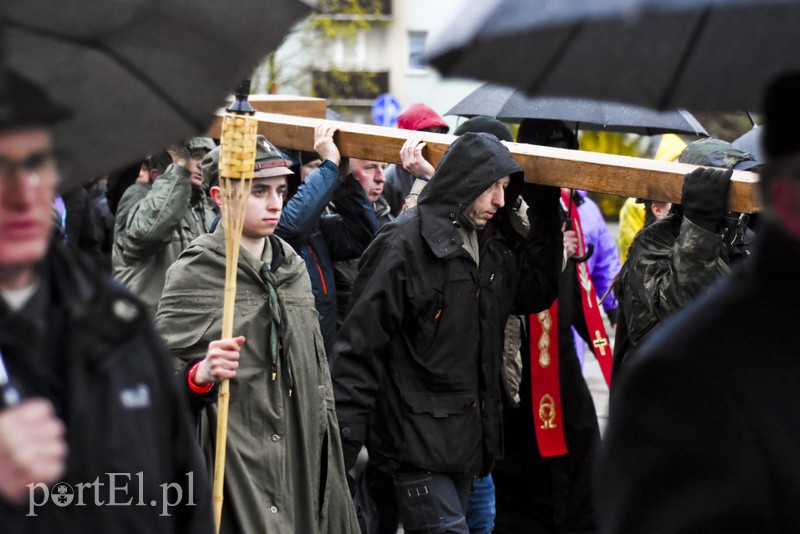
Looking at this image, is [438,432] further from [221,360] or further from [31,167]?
[31,167]

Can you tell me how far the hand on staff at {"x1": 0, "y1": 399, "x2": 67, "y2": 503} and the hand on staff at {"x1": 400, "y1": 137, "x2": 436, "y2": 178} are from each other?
4.24 meters

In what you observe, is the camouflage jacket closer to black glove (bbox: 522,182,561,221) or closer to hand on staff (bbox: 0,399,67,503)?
black glove (bbox: 522,182,561,221)

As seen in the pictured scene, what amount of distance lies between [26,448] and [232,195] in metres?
2.51

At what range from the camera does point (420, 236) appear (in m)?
6.15

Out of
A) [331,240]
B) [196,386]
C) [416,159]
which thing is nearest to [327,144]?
[416,159]

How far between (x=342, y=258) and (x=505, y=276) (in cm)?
149

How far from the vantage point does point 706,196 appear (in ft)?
17.9

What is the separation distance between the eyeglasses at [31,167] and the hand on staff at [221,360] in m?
2.29

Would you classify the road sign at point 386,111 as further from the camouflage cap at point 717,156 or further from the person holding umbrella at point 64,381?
the person holding umbrella at point 64,381

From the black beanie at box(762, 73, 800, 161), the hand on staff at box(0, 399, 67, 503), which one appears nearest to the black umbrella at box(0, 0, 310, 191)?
the hand on staff at box(0, 399, 67, 503)

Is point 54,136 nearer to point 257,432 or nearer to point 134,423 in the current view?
point 134,423

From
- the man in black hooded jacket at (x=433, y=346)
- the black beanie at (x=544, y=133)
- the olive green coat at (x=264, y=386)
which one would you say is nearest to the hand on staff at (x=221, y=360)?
the olive green coat at (x=264, y=386)

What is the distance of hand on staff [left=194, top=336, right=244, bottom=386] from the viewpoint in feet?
15.6

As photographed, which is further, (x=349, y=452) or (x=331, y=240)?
(x=331, y=240)
